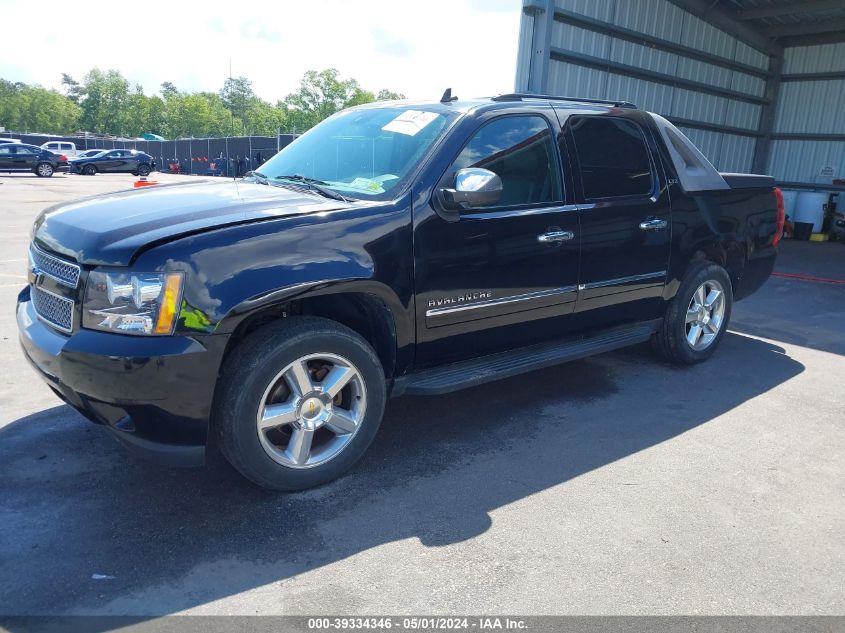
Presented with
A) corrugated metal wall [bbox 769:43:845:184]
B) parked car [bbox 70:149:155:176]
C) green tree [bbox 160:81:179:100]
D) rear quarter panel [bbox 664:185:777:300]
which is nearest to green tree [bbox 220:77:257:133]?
green tree [bbox 160:81:179:100]

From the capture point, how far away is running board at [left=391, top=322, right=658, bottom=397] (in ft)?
11.7

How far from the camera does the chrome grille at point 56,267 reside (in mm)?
2867

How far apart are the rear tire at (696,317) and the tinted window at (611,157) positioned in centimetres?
→ 94

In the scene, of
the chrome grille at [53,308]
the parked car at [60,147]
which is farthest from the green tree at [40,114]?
→ the chrome grille at [53,308]

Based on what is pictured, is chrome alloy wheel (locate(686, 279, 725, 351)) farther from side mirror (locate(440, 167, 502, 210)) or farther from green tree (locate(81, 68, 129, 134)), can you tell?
green tree (locate(81, 68, 129, 134))

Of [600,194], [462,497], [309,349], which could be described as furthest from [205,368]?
[600,194]

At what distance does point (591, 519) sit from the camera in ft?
10.1

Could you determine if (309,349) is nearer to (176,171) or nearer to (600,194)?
(600,194)

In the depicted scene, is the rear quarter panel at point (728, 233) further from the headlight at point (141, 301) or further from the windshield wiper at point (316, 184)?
the headlight at point (141, 301)

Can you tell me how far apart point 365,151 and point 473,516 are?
2.11 meters

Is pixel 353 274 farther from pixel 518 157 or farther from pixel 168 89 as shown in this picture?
pixel 168 89

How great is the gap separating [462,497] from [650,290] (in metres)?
2.38

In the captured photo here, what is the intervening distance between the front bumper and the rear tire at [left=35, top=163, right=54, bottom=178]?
35544 mm

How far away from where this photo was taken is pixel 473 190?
3334mm
